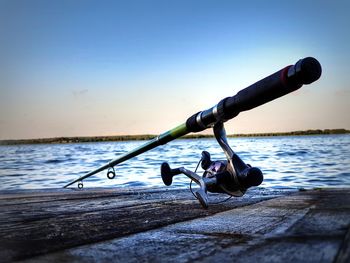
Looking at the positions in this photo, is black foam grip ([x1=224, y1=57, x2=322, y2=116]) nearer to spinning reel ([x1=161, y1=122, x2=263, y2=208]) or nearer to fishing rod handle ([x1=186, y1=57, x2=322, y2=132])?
fishing rod handle ([x1=186, y1=57, x2=322, y2=132])

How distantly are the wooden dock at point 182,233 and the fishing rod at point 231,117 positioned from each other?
26 cm

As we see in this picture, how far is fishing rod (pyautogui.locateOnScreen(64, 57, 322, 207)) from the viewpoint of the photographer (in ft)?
8.30

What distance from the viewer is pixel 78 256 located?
213 cm

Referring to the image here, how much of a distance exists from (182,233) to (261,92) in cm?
103

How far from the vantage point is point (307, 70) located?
2.44 metres

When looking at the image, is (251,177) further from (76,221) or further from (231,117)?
(76,221)

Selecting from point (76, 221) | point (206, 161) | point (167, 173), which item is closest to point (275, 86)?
point (206, 161)

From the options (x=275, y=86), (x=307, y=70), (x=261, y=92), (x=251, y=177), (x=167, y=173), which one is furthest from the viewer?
(x=167, y=173)

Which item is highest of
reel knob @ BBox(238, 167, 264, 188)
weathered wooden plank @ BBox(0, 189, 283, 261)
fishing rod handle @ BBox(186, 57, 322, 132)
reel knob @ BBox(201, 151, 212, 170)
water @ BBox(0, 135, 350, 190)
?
fishing rod handle @ BBox(186, 57, 322, 132)

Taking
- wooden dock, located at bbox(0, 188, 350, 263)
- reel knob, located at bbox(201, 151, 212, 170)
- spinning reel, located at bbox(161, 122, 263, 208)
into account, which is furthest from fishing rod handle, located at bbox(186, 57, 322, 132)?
wooden dock, located at bbox(0, 188, 350, 263)

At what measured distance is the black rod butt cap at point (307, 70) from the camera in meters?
2.44

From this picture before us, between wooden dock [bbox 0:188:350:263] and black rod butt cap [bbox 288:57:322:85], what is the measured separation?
0.89 m

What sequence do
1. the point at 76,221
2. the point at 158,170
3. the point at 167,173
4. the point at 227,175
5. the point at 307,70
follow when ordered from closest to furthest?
1. the point at 307,70
2. the point at 76,221
3. the point at 227,175
4. the point at 167,173
5. the point at 158,170

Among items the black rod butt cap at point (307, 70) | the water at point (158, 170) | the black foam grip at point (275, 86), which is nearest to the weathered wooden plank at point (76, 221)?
the black foam grip at point (275, 86)
